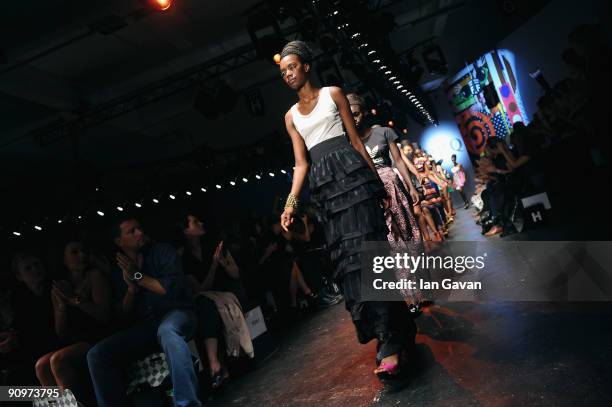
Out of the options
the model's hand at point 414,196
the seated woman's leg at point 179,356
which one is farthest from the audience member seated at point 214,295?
the model's hand at point 414,196

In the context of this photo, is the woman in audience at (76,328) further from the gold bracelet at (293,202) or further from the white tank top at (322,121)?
the white tank top at (322,121)

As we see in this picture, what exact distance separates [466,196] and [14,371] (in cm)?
1672

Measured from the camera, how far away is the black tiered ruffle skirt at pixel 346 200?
7.48 feet

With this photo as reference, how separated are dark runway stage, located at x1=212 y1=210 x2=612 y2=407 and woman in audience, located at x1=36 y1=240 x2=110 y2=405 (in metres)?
1.14

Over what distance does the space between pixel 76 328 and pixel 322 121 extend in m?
2.62

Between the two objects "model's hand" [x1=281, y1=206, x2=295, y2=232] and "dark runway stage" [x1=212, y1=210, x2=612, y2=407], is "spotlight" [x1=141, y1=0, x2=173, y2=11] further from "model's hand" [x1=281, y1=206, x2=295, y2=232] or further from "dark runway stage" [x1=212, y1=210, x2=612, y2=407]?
Result: "dark runway stage" [x1=212, y1=210, x2=612, y2=407]

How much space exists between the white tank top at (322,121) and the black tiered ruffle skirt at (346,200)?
A: 46mm

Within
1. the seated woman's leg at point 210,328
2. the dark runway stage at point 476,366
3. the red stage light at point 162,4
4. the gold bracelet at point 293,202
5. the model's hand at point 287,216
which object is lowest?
the dark runway stage at point 476,366

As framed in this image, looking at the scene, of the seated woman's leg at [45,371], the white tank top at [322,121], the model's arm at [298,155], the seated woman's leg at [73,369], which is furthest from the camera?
the seated woman's leg at [45,371]

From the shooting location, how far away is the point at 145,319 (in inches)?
127

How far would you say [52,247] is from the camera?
473 inches

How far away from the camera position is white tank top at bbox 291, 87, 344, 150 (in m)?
2.39

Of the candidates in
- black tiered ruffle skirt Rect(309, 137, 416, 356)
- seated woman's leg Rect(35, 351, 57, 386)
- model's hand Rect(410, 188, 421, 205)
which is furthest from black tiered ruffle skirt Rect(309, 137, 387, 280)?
seated woman's leg Rect(35, 351, 57, 386)

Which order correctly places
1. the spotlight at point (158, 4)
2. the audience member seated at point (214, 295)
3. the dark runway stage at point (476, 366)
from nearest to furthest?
1. the dark runway stage at point (476, 366)
2. the audience member seated at point (214, 295)
3. the spotlight at point (158, 4)
